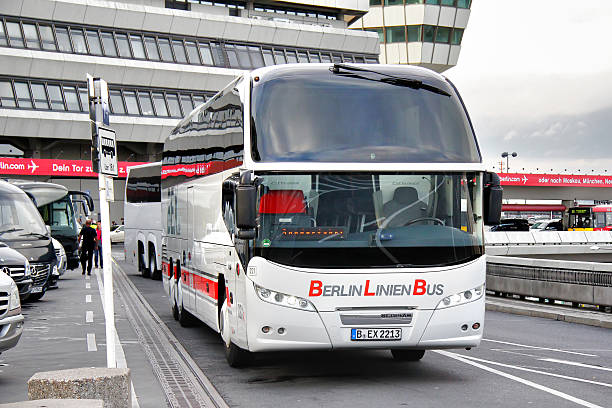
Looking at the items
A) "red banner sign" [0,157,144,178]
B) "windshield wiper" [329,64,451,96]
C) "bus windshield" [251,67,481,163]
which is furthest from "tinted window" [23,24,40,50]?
"windshield wiper" [329,64,451,96]

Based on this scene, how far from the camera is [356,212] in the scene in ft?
31.4

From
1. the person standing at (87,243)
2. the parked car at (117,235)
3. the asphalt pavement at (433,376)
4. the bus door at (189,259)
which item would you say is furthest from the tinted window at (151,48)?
the asphalt pavement at (433,376)

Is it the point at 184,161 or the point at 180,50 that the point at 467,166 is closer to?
the point at 184,161

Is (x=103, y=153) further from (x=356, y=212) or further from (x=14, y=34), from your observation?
(x=14, y=34)

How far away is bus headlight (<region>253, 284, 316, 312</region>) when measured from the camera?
370 inches

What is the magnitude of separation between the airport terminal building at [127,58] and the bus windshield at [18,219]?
37.9m

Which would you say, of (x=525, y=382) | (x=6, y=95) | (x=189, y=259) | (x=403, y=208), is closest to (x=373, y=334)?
(x=403, y=208)

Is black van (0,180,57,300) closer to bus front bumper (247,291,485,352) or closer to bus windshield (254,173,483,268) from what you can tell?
bus front bumper (247,291,485,352)

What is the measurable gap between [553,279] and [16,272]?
35.2 ft

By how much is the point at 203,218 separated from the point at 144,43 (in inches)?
2096

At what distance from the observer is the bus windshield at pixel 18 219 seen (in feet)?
72.5

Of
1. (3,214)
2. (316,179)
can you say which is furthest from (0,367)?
(3,214)

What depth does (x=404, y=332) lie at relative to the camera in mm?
9508

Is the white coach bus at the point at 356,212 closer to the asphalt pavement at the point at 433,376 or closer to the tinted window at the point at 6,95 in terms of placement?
the asphalt pavement at the point at 433,376
